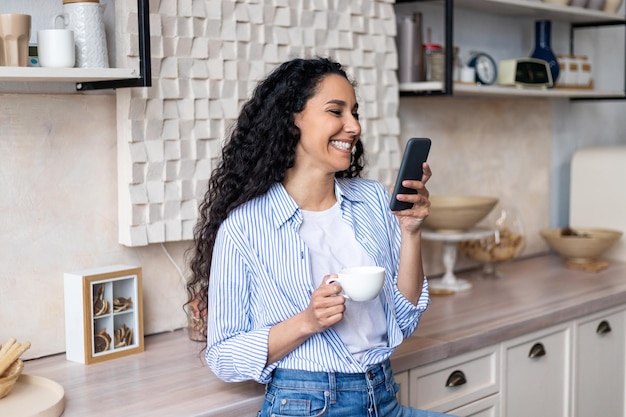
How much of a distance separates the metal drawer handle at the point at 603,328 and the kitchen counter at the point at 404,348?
74mm

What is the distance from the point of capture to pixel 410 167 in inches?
72.4

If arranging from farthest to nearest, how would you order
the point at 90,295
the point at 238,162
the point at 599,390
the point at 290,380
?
1. the point at 599,390
2. the point at 90,295
3. the point at 238,162
4. the point at 290,380

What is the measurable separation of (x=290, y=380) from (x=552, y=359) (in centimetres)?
116

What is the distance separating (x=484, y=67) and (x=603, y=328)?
95 centimetres

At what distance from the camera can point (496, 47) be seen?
3.33m

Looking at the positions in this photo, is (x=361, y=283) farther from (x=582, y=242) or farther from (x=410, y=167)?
(x=582, y=242)

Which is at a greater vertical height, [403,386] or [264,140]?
[264,140]

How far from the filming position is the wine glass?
3.08 meters

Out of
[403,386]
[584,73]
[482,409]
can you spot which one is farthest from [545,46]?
[403,386]

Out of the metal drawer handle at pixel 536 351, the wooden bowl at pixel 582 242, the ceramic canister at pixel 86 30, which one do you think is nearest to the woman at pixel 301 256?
the ceramic canister at pixel 86 30

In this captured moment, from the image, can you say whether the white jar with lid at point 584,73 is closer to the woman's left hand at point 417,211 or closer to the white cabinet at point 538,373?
the white cabinet at point 538,373

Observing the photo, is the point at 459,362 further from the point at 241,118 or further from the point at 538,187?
the point at 538,187

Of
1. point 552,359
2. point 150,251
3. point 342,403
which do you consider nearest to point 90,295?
point 150,251

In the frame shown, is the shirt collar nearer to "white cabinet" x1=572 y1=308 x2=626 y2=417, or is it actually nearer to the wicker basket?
the wicker basket
